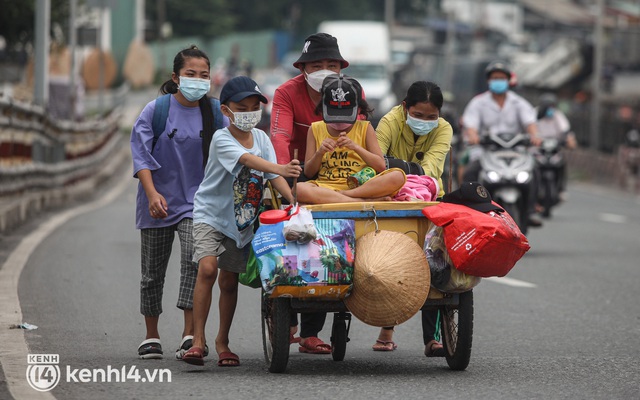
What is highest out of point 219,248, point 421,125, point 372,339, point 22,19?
point 22,19

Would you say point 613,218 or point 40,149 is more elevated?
point 40,149

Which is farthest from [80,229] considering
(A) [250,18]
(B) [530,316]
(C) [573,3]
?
(C) [573,3]

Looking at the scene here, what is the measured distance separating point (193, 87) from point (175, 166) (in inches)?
19.4

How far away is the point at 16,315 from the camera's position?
1002 centimetres

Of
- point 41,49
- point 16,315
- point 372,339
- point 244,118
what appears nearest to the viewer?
point 244,118

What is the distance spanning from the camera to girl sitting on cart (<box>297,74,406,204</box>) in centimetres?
797

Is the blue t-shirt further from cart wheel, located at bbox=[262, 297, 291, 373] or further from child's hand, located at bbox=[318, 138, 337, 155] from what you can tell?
cart wheel, located at bbox=[262, 297, 291, 373]

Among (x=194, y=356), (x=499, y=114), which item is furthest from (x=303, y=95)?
(x=499, y=114)

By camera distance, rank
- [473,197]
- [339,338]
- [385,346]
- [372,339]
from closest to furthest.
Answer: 1. [473,197]
2. [339,338]
3. [385,346]
4. [372,339]

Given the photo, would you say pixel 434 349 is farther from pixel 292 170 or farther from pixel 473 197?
pixel 292 170

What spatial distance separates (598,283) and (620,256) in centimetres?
295

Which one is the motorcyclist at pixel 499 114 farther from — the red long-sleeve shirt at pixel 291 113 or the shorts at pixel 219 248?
the shorts at pixel 219 248

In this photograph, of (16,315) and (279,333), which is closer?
(279,333)

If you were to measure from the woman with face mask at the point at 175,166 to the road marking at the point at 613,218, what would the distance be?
14229 millimetres
